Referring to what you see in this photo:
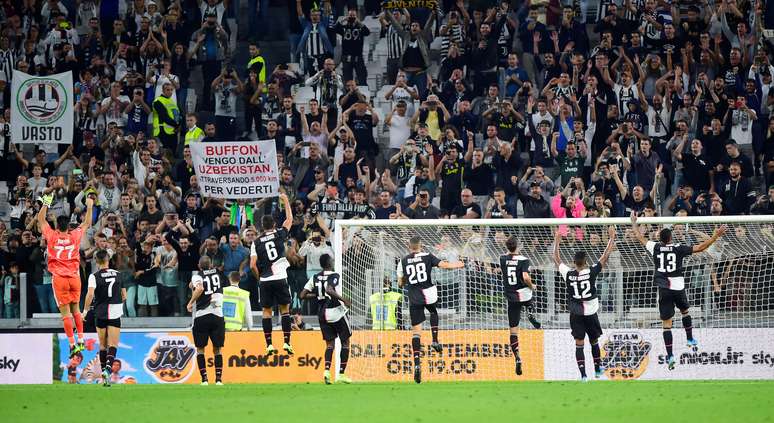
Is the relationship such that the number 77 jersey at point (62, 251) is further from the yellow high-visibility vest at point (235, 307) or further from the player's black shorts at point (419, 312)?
the player's black shorts at point (419, 312)

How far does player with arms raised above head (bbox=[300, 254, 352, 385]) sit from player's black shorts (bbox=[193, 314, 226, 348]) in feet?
4.94

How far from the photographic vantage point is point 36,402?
15766 millimetres

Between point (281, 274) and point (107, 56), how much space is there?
439 inches

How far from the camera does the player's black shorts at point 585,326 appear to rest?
63.2ft

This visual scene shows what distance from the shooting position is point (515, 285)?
19.8 metres

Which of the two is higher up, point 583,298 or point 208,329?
point 583,298

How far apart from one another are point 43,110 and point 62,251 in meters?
7.27

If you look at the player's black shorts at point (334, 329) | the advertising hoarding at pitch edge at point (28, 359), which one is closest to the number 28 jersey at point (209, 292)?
the player's black shorts at point (334, 329)

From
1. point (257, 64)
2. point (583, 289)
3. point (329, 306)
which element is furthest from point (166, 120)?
point (583, 289)

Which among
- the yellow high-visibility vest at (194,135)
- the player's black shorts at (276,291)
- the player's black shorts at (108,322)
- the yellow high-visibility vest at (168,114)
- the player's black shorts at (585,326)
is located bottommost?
the player's black shorts at (585,326)

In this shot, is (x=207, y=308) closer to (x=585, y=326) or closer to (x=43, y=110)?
(x=585, y=326)

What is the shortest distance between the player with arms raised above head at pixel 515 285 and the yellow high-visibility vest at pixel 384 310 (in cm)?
264

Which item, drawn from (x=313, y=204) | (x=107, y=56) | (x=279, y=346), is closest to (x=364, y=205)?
(x=313, y=204)

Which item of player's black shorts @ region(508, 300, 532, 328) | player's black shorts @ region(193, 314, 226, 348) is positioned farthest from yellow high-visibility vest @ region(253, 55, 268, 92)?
player's black shorts @ region(508, 300, 532, 328)
